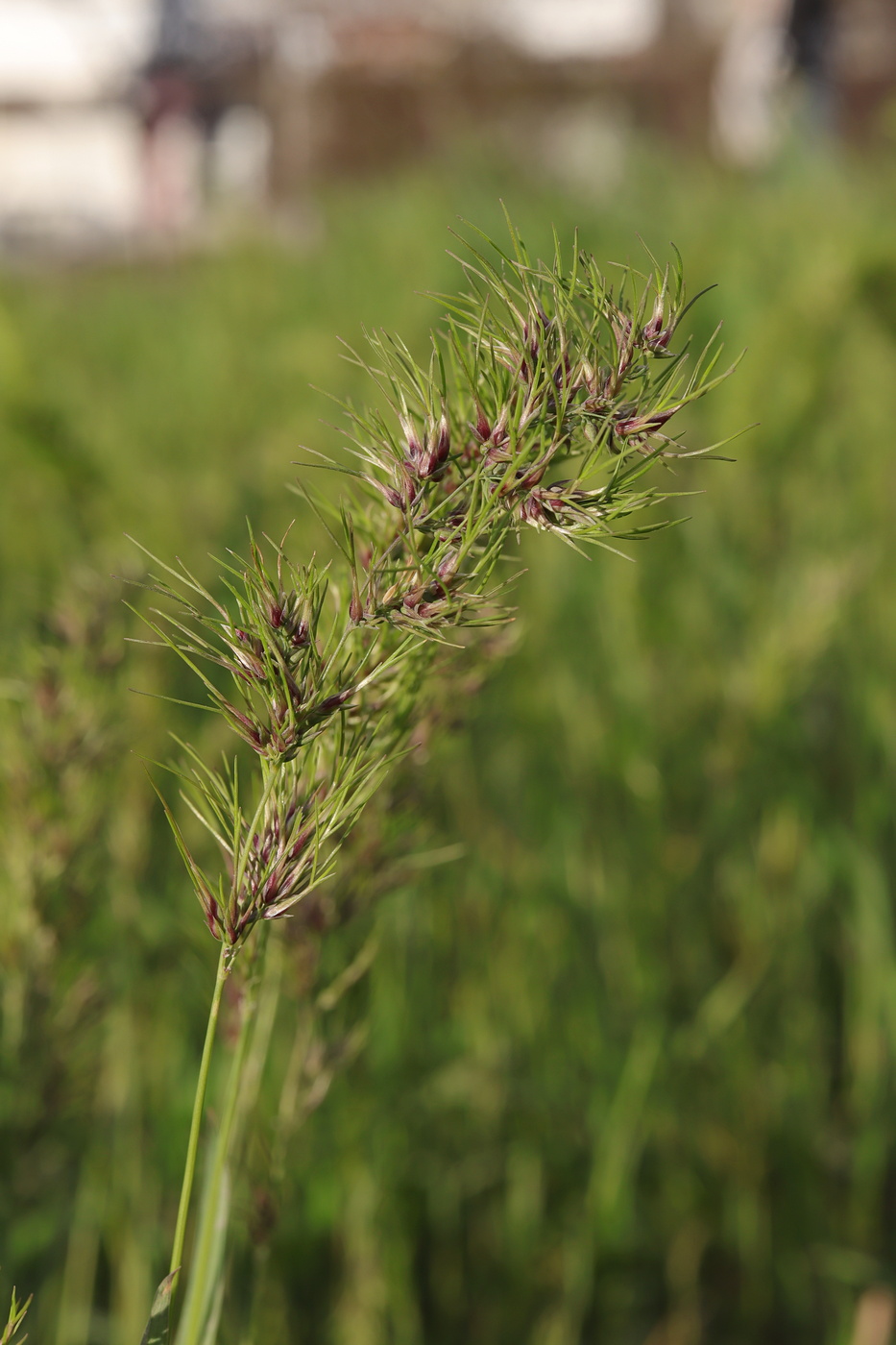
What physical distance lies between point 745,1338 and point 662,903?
0.32 metres

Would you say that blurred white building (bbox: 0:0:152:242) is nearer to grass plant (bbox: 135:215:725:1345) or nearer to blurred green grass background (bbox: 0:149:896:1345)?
blurred green grass background (bbox: 0:149:896:1345)

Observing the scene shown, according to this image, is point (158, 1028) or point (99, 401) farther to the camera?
point (99, 401)

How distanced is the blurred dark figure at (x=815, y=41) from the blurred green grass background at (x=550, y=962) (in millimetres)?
6508

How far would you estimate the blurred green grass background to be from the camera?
638 mm

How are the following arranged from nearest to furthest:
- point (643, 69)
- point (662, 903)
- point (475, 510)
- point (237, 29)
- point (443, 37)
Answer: point (475, 510) < point (662, 903) < point (443, 37) < point (643, 69) < point (237, 29)

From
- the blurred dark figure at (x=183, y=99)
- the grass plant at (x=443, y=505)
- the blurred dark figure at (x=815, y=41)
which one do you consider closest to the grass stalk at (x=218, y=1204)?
the grass plant at (x=443, y=505)

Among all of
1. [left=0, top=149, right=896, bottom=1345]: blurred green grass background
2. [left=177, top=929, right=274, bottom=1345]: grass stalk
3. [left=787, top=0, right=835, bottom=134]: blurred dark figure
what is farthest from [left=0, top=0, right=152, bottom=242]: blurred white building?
[left=177, top=929, right=274, bottom=1345]: grass stalk

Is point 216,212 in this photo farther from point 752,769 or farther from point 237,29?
point 237,29

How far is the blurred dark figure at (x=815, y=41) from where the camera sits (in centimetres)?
685

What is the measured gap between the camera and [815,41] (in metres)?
7.42

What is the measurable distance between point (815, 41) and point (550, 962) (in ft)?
26.0

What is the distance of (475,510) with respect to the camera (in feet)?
0.95

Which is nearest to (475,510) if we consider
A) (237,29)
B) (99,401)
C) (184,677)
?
(184,677)

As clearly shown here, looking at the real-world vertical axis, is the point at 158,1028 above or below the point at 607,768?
below
